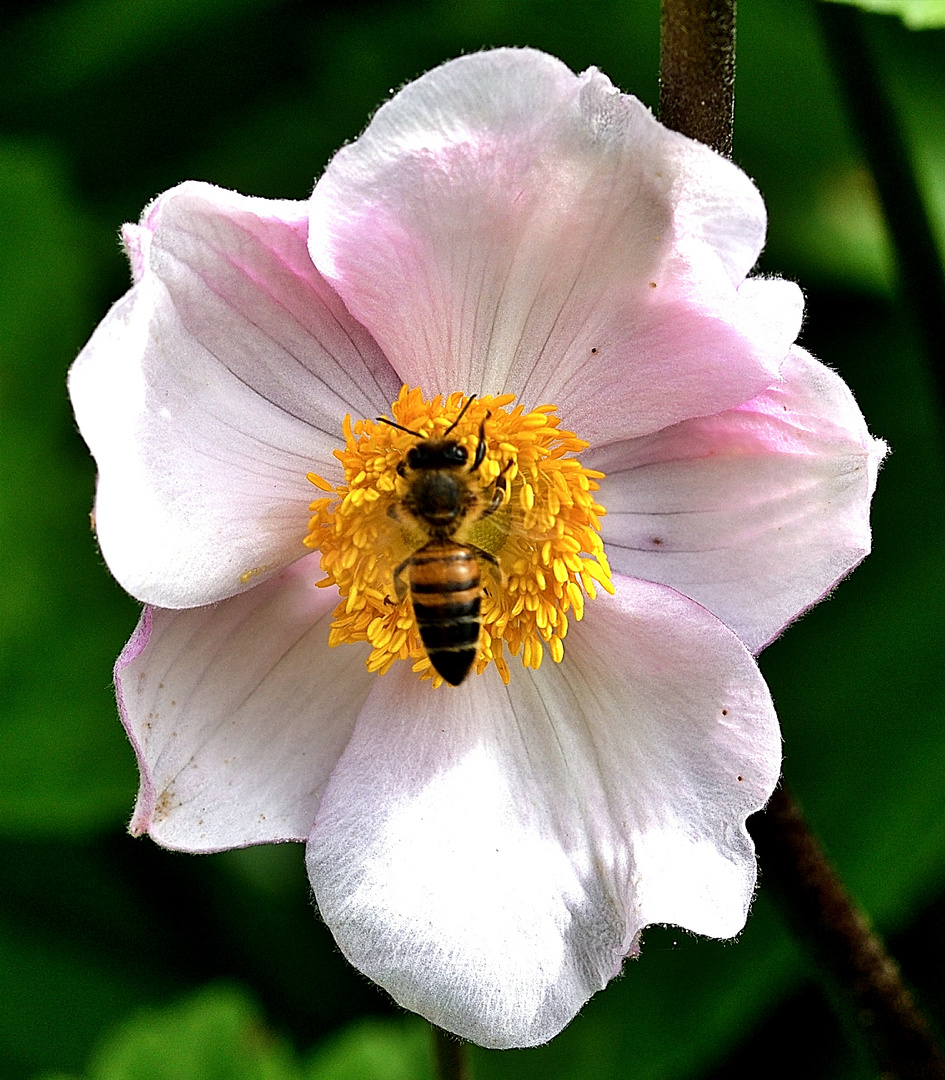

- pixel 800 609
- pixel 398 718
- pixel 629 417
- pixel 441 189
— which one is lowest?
pixel 398 718

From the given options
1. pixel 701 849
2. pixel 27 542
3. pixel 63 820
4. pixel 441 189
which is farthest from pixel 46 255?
pixel 701 849

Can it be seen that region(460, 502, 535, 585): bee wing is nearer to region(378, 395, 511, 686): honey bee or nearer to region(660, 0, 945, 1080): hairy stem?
region(378, 395, 511, 686): honey bee

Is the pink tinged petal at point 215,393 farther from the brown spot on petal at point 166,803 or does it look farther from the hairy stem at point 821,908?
the hairy stem at point 821,908

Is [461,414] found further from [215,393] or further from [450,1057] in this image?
[450,1057]

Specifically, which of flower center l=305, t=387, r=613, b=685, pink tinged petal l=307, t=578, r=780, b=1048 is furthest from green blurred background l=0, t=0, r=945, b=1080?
flower center l=305, t=387, r=613, b=685

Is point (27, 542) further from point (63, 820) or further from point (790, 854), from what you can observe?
point (790, 854)

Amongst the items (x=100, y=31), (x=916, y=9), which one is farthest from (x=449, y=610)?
(x=100, y=31)

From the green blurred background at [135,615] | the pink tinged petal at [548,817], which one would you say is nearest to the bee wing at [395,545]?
the pink tinged petal at [548,817]
